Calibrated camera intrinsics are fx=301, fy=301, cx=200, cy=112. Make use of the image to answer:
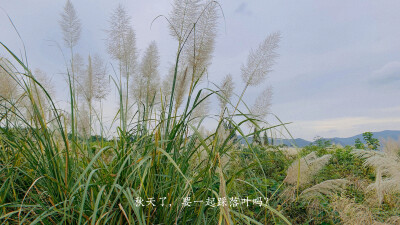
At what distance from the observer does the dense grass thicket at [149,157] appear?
1671 millimetres

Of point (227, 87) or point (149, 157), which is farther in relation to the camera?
point (227, 87)

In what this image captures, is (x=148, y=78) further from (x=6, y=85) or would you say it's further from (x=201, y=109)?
(x=6, y=85)

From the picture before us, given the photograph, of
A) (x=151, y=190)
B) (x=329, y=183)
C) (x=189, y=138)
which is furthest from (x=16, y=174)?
(x=329, y=183)

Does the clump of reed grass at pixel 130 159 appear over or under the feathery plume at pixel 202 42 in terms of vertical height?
under

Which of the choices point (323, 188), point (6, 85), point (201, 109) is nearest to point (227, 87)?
point (201, 109)

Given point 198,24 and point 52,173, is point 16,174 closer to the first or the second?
point 52,173

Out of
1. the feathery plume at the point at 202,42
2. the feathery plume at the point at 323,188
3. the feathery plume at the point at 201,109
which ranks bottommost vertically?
the feathery plume at the point at 323,188

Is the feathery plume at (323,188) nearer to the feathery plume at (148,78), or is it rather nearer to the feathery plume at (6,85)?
the feathery plume at (148,78)

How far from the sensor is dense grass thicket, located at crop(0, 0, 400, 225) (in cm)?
167

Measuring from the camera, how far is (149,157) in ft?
5.25

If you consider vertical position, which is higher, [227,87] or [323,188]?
[227,87]

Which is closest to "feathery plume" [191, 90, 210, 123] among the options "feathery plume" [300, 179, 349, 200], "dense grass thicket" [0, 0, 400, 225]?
"dense grass thicket" [0, 0, 400, 225]

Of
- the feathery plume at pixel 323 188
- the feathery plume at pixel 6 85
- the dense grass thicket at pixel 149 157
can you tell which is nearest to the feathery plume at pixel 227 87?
the dense grass thicket at pixel 149 157

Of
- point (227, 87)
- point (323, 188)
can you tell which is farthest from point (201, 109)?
point (323, 188)
